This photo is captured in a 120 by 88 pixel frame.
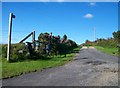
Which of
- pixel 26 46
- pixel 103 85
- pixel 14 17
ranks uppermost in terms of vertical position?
pixel 14 17

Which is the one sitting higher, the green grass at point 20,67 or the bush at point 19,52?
the bush at point 19,52

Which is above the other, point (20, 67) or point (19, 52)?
point (19, 52)

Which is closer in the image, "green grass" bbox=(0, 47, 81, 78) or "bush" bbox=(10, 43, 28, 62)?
"green grass" bbox=(0, 47, 81, 78)

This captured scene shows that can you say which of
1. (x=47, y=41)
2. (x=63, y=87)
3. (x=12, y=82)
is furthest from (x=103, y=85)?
(x=47, y=41)

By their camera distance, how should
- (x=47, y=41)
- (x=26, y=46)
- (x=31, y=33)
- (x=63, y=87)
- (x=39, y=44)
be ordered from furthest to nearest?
(x=47, y=41) < (x=39, y=44) < (x=31, y=33) < (x=26, y=46) < (x=63, y=87)

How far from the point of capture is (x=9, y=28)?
62.4 ft

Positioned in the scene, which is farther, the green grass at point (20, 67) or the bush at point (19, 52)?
the bush at point (19, 52)

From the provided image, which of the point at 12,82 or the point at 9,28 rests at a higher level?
the point at 9,28

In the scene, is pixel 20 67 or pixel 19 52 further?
pixel 19 52

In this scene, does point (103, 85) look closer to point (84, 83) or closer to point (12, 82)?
point (84, 83)

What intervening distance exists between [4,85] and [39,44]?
18043 mm

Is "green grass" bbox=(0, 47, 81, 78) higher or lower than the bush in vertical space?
lower

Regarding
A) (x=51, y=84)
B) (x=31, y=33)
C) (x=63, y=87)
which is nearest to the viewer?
(x=63, y=87)

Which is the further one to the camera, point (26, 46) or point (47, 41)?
point (47, 41)
